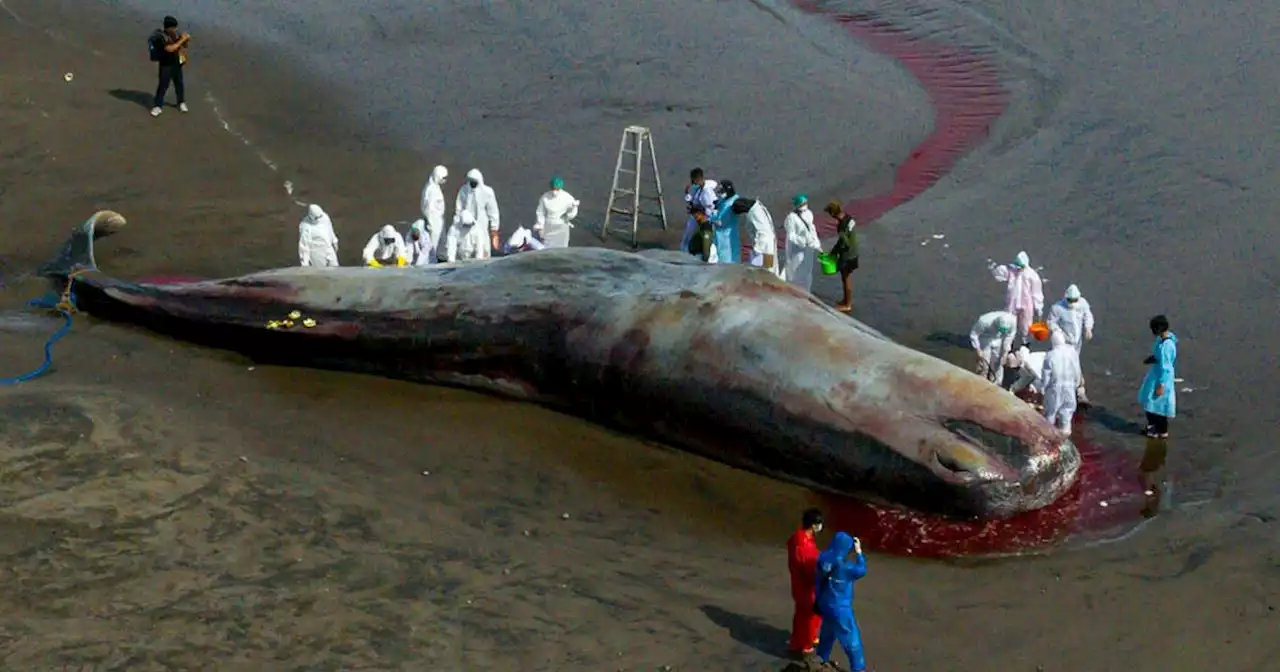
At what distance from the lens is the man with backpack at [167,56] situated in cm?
2489

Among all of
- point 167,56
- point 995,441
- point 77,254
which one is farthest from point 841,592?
point 167,56

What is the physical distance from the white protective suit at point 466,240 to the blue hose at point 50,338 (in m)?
5.04

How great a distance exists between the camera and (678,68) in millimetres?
27938

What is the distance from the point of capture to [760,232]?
63.8 ft

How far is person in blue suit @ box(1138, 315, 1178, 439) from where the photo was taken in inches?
608

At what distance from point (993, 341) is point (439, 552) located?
7.32 meters

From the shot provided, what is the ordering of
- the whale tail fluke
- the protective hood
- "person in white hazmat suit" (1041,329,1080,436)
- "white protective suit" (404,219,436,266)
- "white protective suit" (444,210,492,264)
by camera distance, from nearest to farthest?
the protective hood → "person in white hazmat suit" (1041,329,1080,436) → the whale tail fluke → "white protective suit" (404,219,436,266) → "white protective suit" (444,210,492,264)

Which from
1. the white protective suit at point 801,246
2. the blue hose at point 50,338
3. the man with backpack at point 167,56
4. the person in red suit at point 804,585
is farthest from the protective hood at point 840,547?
the man with backpack at point 167,56

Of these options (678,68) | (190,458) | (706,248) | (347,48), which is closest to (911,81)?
(678,68)

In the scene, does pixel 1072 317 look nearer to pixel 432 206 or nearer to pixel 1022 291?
pixel 1022 291

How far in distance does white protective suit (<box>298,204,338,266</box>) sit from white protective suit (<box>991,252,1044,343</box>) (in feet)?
28.6

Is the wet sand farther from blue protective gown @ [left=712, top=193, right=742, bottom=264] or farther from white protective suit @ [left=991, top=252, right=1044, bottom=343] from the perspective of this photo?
blue protective gown @ [left=712, top=193, right=742, bottom=264]

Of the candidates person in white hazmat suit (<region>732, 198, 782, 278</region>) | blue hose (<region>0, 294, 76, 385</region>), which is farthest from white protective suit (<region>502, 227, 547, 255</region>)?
blue hose (<region>0, 294, 76, 385</region>)

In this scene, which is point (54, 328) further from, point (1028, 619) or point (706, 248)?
point (1028, 619)
